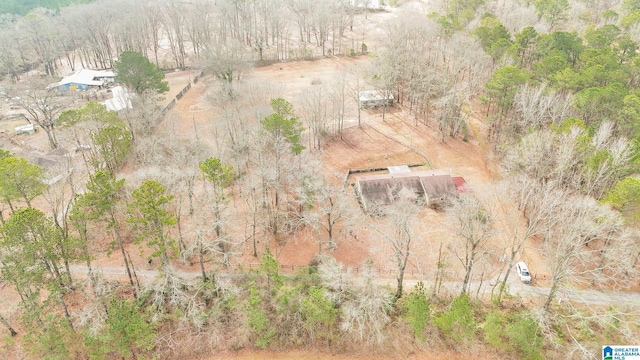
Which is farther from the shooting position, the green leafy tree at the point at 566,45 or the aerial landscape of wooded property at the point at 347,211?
the green leafy tree at the point at 566,45

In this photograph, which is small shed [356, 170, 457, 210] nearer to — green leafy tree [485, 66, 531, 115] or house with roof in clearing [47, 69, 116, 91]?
green leafy tree [485, 66, 531, 115]

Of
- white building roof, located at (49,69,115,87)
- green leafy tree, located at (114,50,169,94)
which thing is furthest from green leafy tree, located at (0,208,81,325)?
white building roof, located at (49,69,115,87)

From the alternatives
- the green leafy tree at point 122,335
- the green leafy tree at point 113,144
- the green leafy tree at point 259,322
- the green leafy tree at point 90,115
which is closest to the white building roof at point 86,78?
the green leafy tree at point 90,115

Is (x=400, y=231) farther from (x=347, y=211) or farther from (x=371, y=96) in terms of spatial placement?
(x=371, y=96)

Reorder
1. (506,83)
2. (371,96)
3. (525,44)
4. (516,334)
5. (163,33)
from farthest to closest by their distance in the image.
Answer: (163,33) → (371,96) → (525,44) → (506,83) → (516,334)

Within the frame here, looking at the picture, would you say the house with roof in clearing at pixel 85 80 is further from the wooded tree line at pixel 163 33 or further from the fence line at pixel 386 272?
the fence line at pixel 386 272

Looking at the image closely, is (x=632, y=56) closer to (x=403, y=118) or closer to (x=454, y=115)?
(x=454, y=115)

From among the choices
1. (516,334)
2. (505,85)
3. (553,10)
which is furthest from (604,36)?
(516,334)
